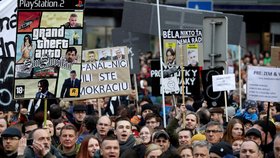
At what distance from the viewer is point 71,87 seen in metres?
15.4

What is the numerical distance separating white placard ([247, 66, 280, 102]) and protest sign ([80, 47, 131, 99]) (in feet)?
14.9

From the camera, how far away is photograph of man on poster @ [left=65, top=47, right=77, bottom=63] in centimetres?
1533

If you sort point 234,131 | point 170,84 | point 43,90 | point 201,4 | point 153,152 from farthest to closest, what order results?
1. point 201,4
2. point 170,84
3. point 234,131
4. point 43,90
5. point 153,152

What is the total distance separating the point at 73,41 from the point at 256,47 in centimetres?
3227

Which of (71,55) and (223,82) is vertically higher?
(71,55)

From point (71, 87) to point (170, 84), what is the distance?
490 centimetres

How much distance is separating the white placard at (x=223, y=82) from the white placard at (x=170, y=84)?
739mm

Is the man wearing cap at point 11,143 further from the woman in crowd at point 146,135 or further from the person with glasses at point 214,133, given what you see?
the person with glasses at point 214,133

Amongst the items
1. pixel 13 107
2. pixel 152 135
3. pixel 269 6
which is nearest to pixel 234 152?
pixel 152 135

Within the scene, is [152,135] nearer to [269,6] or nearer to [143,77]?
[143,77]

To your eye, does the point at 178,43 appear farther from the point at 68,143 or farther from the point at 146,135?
the point at 68,143

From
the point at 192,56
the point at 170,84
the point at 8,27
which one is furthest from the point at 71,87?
the point at 192,56

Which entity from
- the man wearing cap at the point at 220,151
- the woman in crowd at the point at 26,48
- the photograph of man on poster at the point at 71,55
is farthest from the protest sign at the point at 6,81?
the man wearing cap at the point at 220,151

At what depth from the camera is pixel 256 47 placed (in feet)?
155
